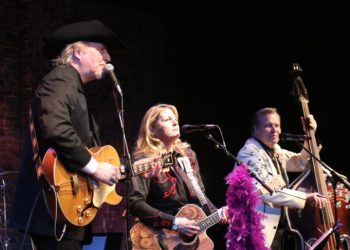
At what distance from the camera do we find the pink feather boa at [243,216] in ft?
13.4

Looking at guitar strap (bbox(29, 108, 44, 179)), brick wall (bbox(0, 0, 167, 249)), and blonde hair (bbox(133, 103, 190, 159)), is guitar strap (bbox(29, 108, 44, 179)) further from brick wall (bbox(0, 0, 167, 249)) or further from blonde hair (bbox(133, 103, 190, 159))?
brick wall (bbox(0, 0, 167, 249))

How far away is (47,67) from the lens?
740 cm

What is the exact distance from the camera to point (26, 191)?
136 inches

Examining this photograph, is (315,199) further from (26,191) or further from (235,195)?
(26,191)

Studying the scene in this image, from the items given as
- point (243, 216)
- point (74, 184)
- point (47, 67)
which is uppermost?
point (47, 67)

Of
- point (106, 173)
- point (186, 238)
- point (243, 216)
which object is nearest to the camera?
point (106, 173)

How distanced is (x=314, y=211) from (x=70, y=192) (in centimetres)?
296

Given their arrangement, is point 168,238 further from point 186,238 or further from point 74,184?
point 74,184

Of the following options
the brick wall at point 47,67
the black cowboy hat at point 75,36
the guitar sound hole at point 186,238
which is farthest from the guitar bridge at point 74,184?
the brick wall at point 47,67

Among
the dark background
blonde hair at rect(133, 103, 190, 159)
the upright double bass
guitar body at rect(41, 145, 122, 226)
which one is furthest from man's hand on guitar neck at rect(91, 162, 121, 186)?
the dark background

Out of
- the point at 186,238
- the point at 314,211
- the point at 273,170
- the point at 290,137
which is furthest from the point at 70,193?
the point at 273,170

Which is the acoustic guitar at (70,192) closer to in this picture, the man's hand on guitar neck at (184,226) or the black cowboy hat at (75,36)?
the black cowboy hat at (75,36)

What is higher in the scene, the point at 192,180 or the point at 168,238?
the point at 192,180

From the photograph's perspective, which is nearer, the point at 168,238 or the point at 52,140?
the point at 52,140
